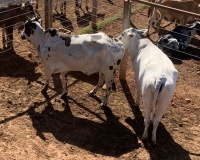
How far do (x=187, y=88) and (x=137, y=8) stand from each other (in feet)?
20.6

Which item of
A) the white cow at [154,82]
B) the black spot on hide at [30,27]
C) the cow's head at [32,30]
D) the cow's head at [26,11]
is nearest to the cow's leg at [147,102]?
the white cow at [154,82]

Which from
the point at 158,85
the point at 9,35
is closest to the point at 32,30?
the point at 9,35

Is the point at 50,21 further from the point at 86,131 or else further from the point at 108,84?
the point at 86,131

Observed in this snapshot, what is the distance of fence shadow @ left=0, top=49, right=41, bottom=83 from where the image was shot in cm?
889

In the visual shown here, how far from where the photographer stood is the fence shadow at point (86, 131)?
21.5 ft

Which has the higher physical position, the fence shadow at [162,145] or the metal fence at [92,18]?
the fence shadow at [162,145]

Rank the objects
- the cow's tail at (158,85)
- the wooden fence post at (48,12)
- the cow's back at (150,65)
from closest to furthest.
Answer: the cow's tail at (158,85) → the cow's back at (150,65) → the wooden fence post at (48,12)

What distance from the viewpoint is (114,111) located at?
7.73 meters

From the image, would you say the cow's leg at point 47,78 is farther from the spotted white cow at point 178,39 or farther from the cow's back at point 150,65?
the spotted white cow at point 178,39

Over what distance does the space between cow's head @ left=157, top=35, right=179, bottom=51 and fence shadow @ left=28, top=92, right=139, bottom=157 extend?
3848 millimetres

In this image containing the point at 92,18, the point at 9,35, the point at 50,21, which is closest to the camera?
the point at 50,21

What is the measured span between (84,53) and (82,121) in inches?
55.2

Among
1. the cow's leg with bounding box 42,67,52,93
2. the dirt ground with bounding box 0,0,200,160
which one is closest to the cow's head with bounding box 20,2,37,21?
the dirt ground with bounding box 0,0,200,160

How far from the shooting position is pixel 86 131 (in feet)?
22.9
